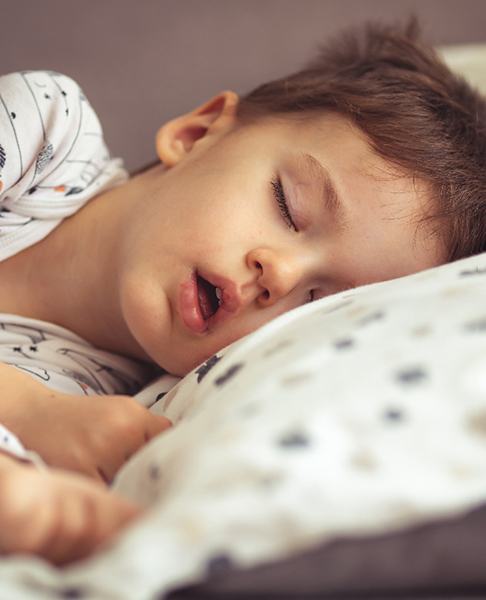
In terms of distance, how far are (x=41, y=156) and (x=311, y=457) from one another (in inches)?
28.9

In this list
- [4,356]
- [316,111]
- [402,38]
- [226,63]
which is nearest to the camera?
[4,356]

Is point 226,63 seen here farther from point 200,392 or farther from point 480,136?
point 200,392

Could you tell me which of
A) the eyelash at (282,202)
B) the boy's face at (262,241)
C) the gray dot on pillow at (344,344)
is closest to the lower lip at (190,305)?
the boy's face at (262,241)

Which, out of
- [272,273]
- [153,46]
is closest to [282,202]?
[272,273]

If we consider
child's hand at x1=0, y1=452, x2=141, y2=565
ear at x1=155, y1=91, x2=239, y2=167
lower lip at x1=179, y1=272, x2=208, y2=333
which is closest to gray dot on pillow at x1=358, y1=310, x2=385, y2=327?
child's hand at x1=0, y1=452, x2=141, y2=565

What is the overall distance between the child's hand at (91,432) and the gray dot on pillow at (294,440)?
0.22m

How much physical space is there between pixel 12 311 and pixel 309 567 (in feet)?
2.42

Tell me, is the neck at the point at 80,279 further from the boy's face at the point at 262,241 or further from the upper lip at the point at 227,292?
the upper lip at the point at 227,292

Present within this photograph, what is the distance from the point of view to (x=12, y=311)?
1.09 metres

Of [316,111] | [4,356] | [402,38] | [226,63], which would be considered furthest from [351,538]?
[226,63]

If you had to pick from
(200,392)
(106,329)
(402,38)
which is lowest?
(106,329)

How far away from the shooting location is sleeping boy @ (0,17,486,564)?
908 millimetres

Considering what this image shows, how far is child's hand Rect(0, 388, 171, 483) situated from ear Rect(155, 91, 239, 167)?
1.65ft

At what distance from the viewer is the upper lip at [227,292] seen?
88 centimetres
